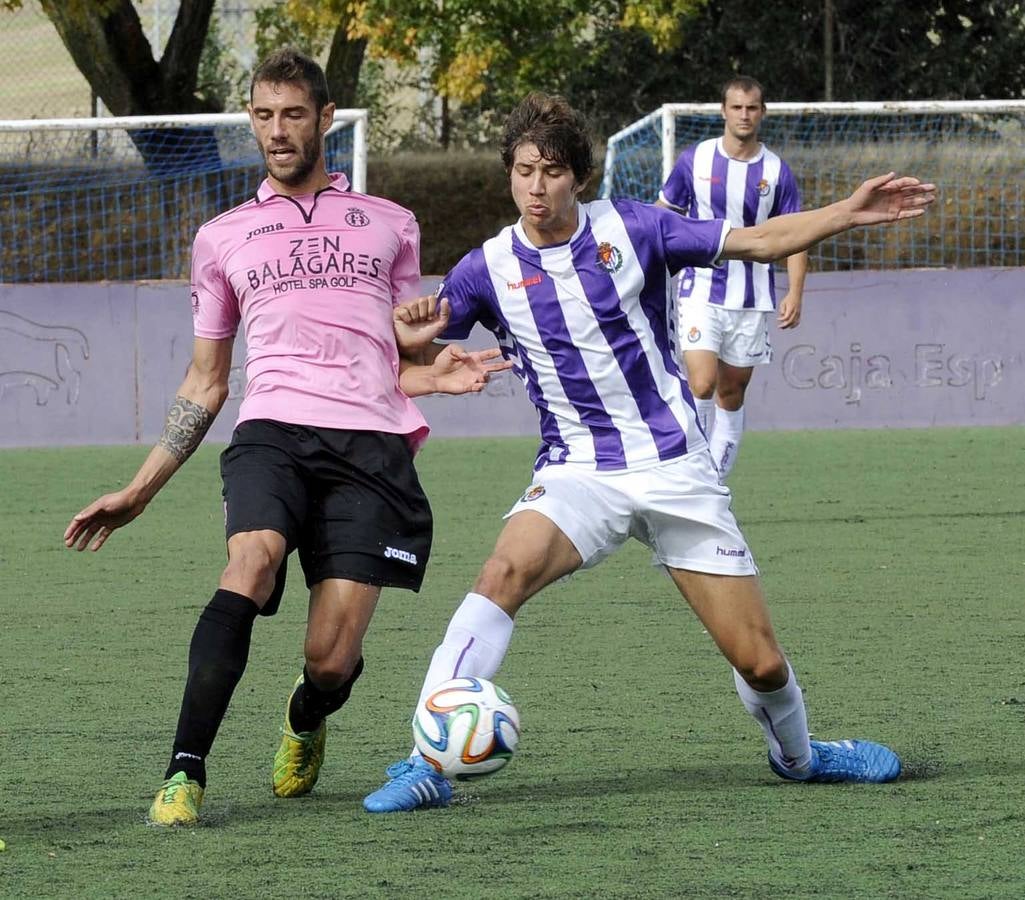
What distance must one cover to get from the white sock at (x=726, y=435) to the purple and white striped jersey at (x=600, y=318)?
5602 mm

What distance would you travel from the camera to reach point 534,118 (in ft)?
15.9

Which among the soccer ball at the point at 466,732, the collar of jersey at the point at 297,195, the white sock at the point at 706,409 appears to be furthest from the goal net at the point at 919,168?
the soccer ball at the point at 466,732

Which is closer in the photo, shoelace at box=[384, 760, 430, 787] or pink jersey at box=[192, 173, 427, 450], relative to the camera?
shoelace at box=[384, 760, 430, 787]

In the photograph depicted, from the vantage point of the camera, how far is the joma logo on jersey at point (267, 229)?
16.1ft

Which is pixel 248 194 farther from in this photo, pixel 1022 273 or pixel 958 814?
pixel 958 814

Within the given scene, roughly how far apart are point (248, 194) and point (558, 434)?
42.5 feet

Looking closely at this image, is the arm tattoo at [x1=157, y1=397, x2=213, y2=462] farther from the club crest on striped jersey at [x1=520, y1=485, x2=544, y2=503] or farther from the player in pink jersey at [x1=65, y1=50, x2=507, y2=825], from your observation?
the club crest on striped jersey at [x1=520, y1=485, x2=544, y2=503]

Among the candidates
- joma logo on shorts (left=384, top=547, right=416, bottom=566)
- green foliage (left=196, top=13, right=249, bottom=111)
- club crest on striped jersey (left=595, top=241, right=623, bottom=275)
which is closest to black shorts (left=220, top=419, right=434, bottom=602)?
joma logo on shorts (left=384, top=547, right=416, bottom=566)

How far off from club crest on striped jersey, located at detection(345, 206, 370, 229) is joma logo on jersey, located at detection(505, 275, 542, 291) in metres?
0.40

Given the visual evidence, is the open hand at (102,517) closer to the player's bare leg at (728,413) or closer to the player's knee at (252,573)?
the player's knee at (252,573)

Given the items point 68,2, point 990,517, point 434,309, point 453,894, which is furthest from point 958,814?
point 68,2

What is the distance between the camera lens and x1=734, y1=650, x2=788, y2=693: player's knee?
15.6ft

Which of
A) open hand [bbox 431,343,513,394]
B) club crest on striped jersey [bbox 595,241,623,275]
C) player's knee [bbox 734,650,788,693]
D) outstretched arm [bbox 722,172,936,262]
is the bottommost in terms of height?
player's knee [bbox 734,650,788,693]

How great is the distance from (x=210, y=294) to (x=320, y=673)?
1028mm
